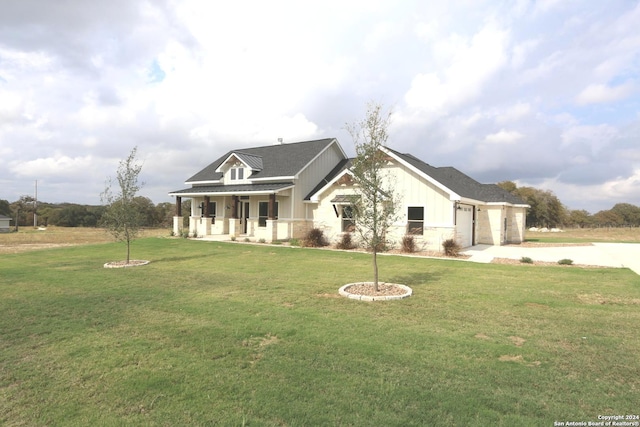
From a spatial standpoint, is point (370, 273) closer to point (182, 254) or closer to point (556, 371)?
point (556, 371)

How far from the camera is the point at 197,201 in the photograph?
29.5 m

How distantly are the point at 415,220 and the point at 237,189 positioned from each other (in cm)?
1285

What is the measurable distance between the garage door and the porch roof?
34.8ft

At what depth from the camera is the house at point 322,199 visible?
749 inches

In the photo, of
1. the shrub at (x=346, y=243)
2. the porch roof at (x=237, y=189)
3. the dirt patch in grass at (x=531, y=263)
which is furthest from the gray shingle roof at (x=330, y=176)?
the dirt patch in grass at (x=531, y=263)

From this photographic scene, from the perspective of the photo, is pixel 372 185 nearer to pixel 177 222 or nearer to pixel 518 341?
pixel 518 341

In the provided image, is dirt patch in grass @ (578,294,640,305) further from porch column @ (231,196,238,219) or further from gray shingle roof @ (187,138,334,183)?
porch column @ (231,196,238,219)

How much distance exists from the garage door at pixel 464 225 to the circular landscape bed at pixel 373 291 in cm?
1111

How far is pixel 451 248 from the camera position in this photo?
17.0 m

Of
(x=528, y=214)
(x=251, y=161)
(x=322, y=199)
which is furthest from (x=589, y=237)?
(x=251, y=161)

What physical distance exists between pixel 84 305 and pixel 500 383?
804 cm

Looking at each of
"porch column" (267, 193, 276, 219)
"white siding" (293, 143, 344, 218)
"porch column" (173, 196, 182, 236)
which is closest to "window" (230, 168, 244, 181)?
"porch column" (173, 196, 182, 236)

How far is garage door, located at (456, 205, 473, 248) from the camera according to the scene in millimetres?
19464

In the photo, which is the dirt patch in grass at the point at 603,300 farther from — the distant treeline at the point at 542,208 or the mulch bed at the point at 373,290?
the distant treeline at the point at 542,208
